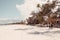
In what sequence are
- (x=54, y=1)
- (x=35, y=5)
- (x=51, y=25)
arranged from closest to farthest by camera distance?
1. (x=51, y=25)
2. (x=54, y=1)
3. (x=35, y=5)

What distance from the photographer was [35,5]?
32.8 ft

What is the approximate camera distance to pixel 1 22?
438 inches

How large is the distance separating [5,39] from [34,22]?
635 centimetres

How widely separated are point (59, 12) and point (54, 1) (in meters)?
0.86

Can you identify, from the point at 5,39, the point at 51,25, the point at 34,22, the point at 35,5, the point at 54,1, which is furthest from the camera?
the point at 34,22

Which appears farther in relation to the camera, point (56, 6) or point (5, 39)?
point (56, 6)

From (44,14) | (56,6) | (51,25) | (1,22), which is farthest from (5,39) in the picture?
(1,22)

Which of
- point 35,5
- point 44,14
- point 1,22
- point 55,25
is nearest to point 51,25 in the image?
point 55,25

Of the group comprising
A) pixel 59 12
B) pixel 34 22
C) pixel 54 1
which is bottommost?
pixel 34 22

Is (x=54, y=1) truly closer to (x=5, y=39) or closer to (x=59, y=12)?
(x=59, y=12)

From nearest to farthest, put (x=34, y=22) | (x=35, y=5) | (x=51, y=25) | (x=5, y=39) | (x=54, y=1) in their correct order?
(x=5, y=39), (x=51, y=25), (x=54, y=1), (x=35, y=5), (x=34, y=22)

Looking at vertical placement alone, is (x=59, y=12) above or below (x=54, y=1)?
below

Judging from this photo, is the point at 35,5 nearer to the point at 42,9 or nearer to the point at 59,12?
the point at 42,9

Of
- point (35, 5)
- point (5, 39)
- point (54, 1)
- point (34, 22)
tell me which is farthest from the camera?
point (34, 22)
